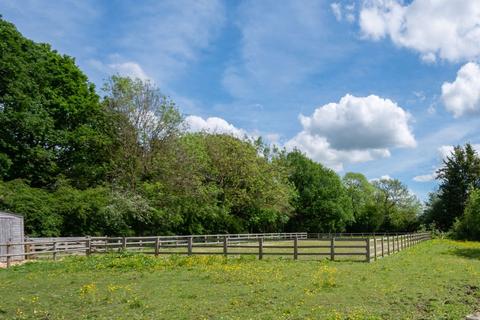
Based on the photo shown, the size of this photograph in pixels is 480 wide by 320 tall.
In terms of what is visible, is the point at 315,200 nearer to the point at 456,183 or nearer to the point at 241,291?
the point at 456,183

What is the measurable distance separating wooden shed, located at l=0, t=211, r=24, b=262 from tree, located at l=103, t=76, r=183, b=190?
Result: 13999 millimetres

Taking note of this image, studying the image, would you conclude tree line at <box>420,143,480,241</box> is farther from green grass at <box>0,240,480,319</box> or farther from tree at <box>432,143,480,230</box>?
green grass at <box>0,240,480,319</box>

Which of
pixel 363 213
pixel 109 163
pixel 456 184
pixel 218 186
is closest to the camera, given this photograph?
pixel 109 163

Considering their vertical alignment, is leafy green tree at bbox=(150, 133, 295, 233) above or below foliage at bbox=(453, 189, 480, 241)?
above

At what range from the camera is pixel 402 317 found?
361 inches

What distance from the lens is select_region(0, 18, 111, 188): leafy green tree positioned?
107ft

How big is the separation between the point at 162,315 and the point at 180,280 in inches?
211

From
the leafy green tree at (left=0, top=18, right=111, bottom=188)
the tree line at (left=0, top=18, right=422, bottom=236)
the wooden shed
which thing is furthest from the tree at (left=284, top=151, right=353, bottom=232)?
the wooden shed

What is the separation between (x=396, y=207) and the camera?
8644 cm

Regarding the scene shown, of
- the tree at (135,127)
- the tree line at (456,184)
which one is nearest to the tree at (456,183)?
the tree line at (456,184)

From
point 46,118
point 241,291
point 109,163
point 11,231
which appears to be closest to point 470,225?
point 109,163

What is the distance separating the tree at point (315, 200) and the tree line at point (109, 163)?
1174 centimetres

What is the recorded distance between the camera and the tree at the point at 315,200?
68.3 meters

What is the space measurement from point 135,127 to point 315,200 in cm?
3580
